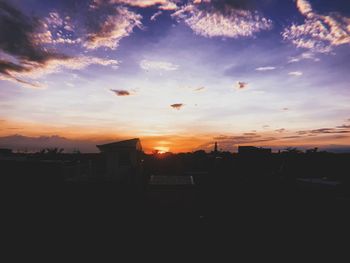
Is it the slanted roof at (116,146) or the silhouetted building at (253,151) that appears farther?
the silhouetted building at (253,151)

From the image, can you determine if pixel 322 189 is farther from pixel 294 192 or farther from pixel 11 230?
pixel 11 230

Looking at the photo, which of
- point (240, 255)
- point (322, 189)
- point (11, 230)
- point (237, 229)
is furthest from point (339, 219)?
point (11, 230)

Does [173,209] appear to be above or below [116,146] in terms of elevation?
below

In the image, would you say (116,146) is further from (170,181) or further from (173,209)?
(173,209)

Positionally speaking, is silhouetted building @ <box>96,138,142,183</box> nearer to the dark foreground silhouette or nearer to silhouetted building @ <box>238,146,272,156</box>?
the dark foreground silhouette

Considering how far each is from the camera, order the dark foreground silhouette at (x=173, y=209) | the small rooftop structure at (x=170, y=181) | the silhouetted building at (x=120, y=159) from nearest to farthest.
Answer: the dark foreground silhouette at (x=173, y=209) < the small rooftop structure at (x=170, y=181) < the silhouetted building at (x=120, y=159)

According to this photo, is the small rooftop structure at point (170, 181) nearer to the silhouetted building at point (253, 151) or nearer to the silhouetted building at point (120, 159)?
the silhouetted building at point (120, 159)

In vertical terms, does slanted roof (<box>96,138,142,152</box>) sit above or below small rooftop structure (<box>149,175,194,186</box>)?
above

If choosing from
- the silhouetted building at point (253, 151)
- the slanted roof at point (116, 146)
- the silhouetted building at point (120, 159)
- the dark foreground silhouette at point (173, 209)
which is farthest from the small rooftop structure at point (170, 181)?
the silhouetted building at point (253, 151)

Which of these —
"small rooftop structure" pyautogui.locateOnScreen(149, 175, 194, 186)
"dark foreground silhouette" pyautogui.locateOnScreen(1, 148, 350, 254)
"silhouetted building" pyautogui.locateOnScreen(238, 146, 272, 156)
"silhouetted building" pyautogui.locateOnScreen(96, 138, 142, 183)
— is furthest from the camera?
"silhouetted building" pyautogui.locateOnScreen(238, 146, 272, 156)

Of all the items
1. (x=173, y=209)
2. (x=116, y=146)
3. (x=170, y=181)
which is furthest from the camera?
(x=116, y=146)

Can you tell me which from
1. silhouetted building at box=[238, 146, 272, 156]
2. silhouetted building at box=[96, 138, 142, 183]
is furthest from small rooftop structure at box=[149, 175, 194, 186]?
silhouetted building at box=[238, 146, 272, 156]

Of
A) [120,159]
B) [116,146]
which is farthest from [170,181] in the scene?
[116,146]

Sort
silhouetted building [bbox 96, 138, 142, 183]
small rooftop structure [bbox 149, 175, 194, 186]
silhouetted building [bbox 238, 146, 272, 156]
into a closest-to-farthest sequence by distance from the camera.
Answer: small rooftop structure [bbox 149, 175, 194, 186]
silhouetted building [bbox 96, 138, 142, 183]
silhouetted building [bbox 238, 146, 272, 156]
